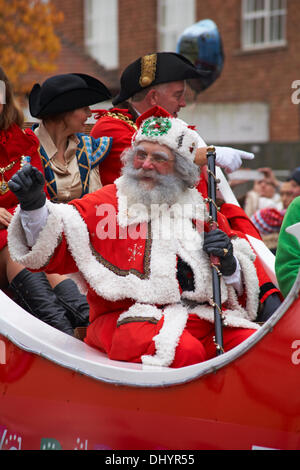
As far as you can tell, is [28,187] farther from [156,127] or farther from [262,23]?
[262,23]

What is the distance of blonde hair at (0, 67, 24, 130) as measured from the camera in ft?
11.4

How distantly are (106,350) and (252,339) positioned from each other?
2.69 feet

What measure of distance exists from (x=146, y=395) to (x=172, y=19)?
1477cm

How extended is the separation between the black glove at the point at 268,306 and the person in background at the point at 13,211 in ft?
2.85

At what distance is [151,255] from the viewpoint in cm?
289

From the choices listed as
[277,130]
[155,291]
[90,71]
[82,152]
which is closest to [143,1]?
[90,71]

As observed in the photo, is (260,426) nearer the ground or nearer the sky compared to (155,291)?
nearer the ground

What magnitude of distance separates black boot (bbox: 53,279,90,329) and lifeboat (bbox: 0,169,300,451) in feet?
1.66

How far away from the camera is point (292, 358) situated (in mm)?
2205

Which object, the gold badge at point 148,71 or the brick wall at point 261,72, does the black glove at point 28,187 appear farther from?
the brick wall at point 261,72

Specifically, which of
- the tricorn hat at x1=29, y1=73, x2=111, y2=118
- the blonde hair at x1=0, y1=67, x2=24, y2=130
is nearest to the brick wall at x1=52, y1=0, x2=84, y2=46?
the tricorn hat at x1=29, y1=73, x2=111, y2=118

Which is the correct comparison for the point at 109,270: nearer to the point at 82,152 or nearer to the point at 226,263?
the point at 226,263

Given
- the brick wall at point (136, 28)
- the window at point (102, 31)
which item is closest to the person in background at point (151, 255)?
the brick wall at point (136, 28)

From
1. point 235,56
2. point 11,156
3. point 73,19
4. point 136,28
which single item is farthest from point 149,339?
point 73,19
